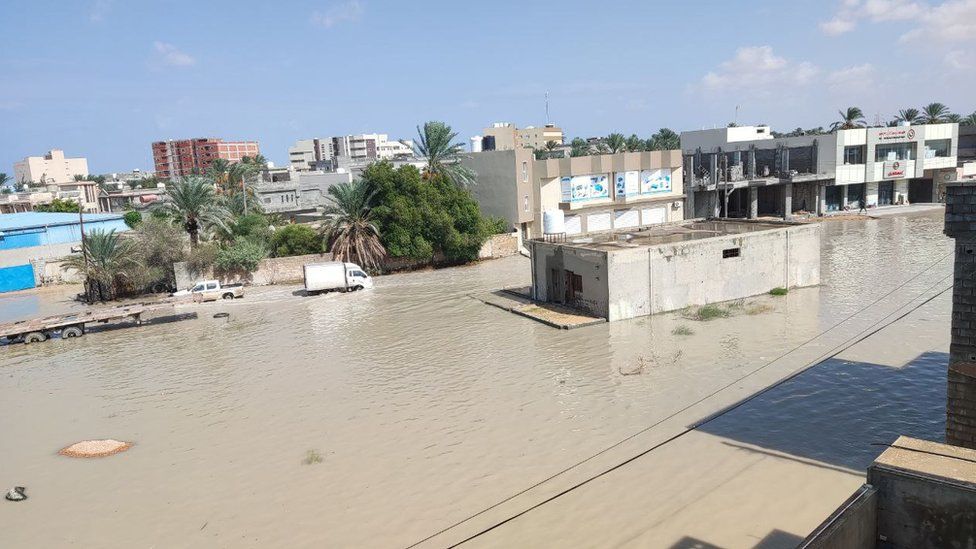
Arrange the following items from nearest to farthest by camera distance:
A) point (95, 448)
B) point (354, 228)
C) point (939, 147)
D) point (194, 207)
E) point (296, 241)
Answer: point (95, 448) < point (194, 207) < point (354, 228) < point (296, 241) < point (939, 147)

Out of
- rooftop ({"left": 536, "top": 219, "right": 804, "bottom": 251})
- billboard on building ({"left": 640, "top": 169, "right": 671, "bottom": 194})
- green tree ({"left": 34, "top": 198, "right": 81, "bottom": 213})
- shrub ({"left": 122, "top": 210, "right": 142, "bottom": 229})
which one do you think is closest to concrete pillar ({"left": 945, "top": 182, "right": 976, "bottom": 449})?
rooftop ({"left": 536, "top": 219, "right": 804, "bottom": 251})

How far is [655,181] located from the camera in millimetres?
55219

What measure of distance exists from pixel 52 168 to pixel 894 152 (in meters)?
204

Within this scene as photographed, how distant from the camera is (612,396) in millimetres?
19016

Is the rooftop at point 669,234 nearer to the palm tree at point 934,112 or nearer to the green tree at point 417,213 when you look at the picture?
the green tree at point 417,213

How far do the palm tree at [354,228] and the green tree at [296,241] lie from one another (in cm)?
144

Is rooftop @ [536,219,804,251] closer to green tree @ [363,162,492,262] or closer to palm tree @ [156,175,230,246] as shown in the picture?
green tree @ [363,162,492,262]

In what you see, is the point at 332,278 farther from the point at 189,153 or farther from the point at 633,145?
the point at 189,153

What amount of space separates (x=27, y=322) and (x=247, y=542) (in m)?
24.9

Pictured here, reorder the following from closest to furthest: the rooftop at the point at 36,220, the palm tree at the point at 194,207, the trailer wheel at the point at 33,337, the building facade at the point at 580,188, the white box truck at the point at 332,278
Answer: the trailer wheel at the point at 33,337, the white box truck at the point at 332,278, the palm tree at the point at 194,207, the building facade at the point at 580,188, the rooftop at the point at 36,220

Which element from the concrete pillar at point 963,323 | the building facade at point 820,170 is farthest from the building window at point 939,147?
the concrete pillar at point 963,323

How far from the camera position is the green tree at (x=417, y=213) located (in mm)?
43125

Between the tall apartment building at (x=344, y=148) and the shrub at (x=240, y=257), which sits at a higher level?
the tall apartment building at (x=344, y=148)

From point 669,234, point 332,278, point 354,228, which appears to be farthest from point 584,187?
point 332,278
